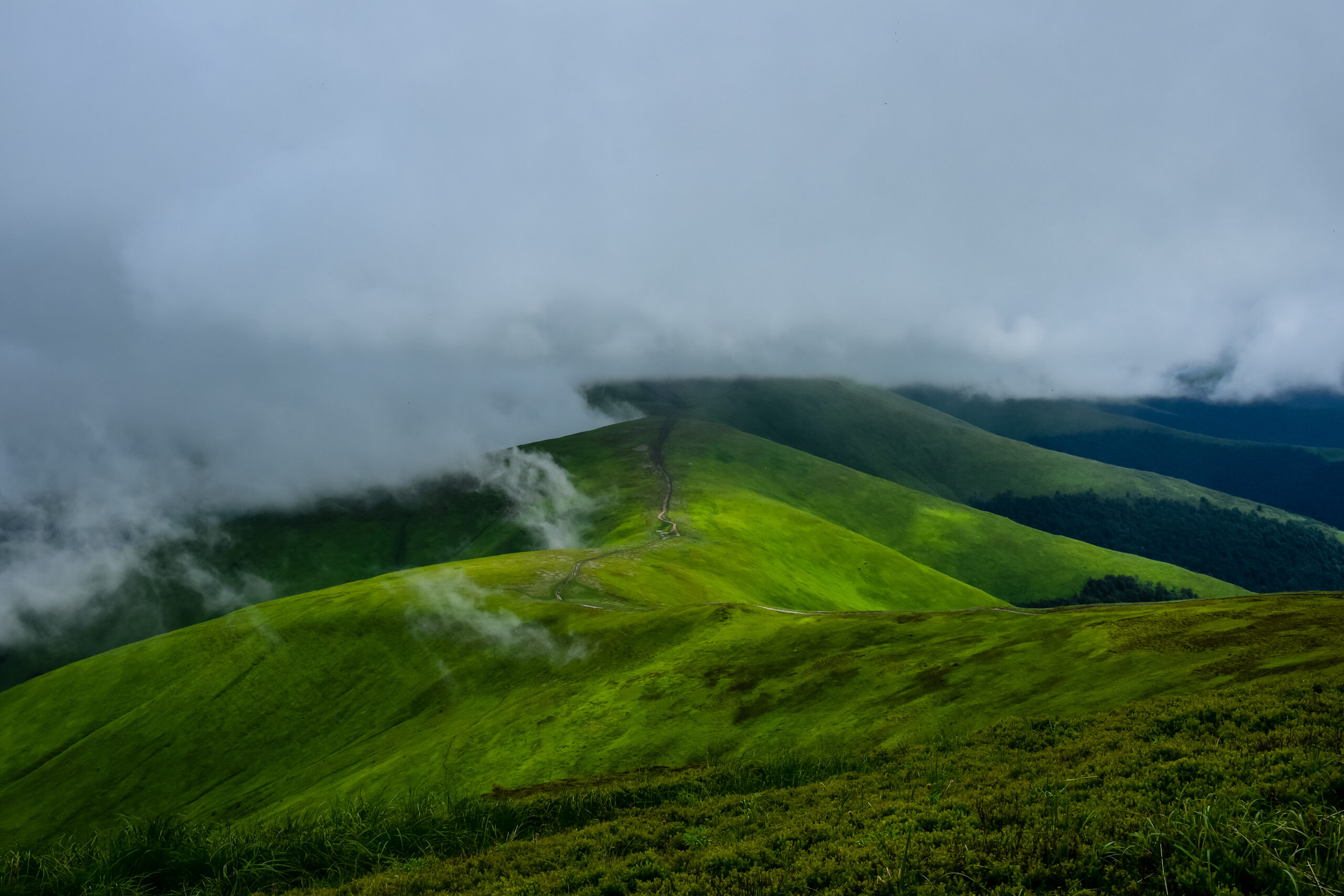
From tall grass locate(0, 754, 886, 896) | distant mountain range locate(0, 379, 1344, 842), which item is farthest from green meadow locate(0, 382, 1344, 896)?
distant mountain range locate(0, 379, 1344, 842)

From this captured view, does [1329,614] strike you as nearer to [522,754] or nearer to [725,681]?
[725,681]

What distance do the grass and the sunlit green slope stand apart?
15.0 meters

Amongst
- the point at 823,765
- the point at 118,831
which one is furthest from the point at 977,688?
the point at 118,831

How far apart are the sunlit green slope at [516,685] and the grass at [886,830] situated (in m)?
15.0

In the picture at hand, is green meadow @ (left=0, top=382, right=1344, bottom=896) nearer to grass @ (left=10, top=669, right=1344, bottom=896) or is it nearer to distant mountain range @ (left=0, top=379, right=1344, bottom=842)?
grass @ (left=10, top=669, right=1344, bottom=896)

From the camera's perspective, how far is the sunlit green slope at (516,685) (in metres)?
49.2

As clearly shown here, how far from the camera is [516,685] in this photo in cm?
10925

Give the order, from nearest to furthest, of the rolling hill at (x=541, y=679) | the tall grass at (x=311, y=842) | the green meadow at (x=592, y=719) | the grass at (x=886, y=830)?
the grass at (x=886, y=830)
the green meadow at (x=592, y=719)
the tall grass at (x=311, y=842)
the rolling hill at (x=541, y=679)

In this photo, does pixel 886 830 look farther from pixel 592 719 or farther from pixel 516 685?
pixel 516 685

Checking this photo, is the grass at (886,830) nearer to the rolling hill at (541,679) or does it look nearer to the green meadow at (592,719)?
the green meadow at (592,719)

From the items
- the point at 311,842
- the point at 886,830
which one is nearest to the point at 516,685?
the point at 311,842

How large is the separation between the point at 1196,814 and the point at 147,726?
170 metres

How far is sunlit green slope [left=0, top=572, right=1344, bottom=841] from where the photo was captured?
1935 inches

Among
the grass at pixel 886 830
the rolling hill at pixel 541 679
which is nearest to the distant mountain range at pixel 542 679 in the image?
the rolling hill at pixel 541 679
